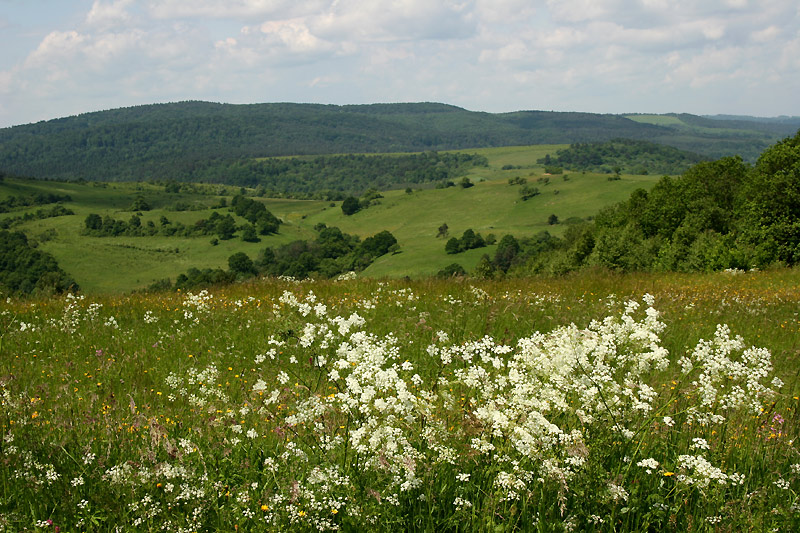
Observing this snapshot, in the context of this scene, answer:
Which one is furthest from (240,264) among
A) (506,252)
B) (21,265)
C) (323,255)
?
(506,252)

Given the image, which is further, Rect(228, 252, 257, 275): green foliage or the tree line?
Rect(228, 252, 257, 275): green foliage

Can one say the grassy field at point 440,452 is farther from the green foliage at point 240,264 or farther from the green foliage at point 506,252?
the green foliage at point 240,264

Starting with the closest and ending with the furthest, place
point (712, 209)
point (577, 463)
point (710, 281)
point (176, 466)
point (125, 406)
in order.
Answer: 1. point (577, 463)
2. point (176, 466)
3. point (125, 406)
4. point (710, 281)
5. point (712, 209)

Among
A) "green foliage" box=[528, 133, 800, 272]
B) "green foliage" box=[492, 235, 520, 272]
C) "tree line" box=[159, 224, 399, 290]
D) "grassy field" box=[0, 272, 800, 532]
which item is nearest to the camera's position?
"grassy field" box=[0, 272, 800, 532]

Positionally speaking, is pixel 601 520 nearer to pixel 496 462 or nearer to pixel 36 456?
pixel 496 462

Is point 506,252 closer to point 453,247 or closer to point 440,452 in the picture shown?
point 453,247

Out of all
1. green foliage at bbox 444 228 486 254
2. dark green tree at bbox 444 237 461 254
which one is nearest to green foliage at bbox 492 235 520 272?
green foliage at bbox 444 228 486 254

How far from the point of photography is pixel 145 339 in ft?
30.7

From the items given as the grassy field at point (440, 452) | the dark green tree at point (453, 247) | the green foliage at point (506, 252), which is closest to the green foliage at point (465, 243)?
the dark green tree at point (453, 247)

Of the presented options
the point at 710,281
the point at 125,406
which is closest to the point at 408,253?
the point at 710,281

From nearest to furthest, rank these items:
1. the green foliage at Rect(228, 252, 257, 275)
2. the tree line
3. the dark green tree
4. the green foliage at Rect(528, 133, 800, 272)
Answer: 1. the green foliage at Rect(528, 133, 800, 272)
2. the tree line
3. the green foliage at Rect(228, 252, 257, 275)
4. the dark green tree

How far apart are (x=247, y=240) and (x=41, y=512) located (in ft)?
618

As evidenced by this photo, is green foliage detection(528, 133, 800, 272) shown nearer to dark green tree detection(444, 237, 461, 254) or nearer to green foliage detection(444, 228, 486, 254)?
dark green tree detection(444, 237, 461, 254)

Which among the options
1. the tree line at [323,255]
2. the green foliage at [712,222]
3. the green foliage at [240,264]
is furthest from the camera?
the green foliage at [240,264]
